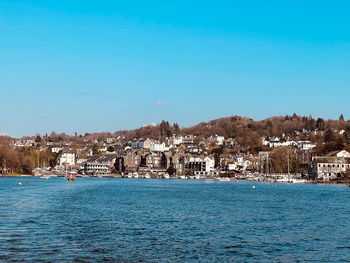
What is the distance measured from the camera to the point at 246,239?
23.6 metres

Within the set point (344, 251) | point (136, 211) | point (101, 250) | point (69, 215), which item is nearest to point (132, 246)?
point (101, 250)

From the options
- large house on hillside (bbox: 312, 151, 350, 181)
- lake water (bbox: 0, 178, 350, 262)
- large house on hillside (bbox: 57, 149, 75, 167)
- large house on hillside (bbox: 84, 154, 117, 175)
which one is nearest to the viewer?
lake water (bbox: 0, 178, 350, 262)

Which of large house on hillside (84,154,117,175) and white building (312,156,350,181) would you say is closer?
white building (312,156,350,181)

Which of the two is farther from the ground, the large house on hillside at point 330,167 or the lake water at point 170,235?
the large house on hillside at point 330,167

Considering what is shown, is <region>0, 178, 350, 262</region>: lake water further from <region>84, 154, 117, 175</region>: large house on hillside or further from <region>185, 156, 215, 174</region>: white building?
<region>84, 154, 117, 175</region>: large house on hillside

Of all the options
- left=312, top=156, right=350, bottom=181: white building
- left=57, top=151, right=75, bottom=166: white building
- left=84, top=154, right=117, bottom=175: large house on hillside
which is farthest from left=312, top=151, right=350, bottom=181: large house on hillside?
left=57, top=151, right=75, bottom=166: white building

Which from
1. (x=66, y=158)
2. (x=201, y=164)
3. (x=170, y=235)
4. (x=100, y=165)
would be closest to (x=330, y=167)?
(x=201, y=164)

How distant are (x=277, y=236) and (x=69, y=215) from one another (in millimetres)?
15371

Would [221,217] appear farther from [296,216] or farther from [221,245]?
[221,245]

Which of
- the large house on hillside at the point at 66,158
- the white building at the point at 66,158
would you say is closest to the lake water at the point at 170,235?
the large house on hillside at the point at 66,158

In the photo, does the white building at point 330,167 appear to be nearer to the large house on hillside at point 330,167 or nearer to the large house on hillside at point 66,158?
the large house on hillside at point 330,167

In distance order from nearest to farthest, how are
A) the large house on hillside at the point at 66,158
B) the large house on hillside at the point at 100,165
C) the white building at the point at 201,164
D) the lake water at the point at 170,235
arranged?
1. the lake water at the point at 170,235
2. the white building at the point at 201,164
3. the large house on hillside at the point at 100,165
4. the large house on hillside at the point at 66,158

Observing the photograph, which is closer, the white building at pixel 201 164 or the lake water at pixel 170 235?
the lake water at pixel 170 235

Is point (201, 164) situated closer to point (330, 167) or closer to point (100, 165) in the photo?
point (100, 165)
